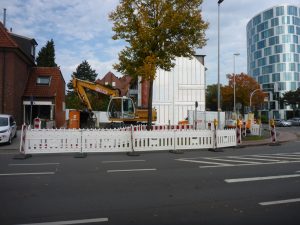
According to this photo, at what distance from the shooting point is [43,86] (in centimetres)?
3478

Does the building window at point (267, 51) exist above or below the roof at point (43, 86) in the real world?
above

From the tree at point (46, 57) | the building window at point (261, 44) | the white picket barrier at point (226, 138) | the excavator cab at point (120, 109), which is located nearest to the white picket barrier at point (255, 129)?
the excavator cab at point (120, 109)

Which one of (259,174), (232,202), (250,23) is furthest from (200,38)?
(250,23)

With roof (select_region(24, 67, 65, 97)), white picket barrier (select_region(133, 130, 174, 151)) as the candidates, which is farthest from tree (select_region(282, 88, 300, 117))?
white picket barrier (select_region(133, 130, 174, 151))

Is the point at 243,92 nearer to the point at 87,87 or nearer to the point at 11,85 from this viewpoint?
the point at 87,87

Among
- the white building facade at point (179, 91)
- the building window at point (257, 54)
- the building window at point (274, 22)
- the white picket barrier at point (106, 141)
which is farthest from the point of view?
the building window at point (257, 54)

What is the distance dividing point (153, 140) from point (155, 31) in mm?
7084

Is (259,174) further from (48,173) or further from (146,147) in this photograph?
(146,147)

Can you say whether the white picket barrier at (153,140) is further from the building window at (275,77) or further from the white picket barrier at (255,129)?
the building window at (275,77)

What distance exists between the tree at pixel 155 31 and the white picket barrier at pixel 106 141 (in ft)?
17.2

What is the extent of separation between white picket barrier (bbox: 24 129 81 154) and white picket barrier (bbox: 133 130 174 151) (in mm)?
2741

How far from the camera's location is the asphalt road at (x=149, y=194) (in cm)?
578

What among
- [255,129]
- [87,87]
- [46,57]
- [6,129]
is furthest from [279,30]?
[6,129]

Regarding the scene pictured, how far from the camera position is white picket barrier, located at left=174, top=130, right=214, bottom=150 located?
57.6ft
